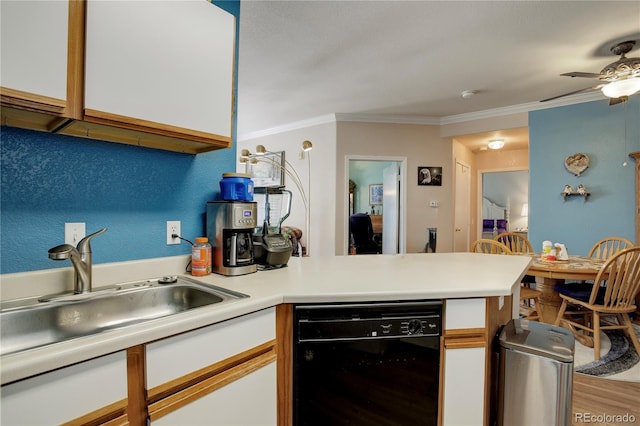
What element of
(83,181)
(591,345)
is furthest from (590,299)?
(83,181)

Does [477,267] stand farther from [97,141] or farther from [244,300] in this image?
[97,141]

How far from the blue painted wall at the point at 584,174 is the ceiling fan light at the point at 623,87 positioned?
138 cm

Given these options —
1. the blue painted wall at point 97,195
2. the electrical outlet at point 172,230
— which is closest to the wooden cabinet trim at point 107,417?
the blue painted wall at point 97,195

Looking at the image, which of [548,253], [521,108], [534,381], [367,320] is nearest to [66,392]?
[367,320]

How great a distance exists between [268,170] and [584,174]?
15.2 ft

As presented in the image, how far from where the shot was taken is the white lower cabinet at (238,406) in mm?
902

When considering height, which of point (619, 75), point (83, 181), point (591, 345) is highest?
point (619, 75)

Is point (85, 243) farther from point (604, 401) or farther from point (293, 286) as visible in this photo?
point (604, 401)

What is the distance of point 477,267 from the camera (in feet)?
5.65

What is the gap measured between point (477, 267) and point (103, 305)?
1.77 m

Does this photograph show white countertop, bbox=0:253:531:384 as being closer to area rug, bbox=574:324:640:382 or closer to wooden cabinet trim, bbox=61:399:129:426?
wooden cabinet trim, bbox=61:399:129:426

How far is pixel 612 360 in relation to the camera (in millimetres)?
2457

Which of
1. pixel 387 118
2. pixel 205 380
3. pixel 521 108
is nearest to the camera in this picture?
pixel 205 380

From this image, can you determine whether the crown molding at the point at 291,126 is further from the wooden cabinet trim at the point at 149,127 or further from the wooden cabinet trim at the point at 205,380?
the wooden cabinet trim at the point at 205,380
